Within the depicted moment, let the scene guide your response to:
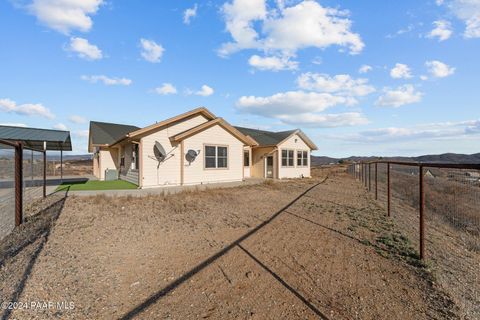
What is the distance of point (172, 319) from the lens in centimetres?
272

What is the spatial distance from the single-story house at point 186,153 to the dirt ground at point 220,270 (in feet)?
21.5

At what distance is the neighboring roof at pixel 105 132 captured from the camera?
19.3 m

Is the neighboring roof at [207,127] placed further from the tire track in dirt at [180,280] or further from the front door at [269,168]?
the tire track in dirt at [180,280]

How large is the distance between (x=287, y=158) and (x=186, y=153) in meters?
10.00

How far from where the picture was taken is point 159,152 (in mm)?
13391

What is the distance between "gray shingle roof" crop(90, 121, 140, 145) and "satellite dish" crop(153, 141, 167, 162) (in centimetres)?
813

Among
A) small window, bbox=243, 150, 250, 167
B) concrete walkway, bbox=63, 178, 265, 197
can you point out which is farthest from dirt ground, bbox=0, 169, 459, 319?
small window, bbox=243, 150, 250, 167

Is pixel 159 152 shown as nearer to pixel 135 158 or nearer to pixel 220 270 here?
pixel 135 158

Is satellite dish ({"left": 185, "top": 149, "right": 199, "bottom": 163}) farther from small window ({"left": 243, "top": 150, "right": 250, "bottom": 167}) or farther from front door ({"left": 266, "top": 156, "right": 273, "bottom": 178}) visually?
front door ({"left": 266, "top": 156, "right": 273, "bottom": 178})

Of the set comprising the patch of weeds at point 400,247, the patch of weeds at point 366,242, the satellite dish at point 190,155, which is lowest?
the patch of weeds at point 366,242

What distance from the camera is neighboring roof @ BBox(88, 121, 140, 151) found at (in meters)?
19.3

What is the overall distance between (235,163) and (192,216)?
9.37 meters

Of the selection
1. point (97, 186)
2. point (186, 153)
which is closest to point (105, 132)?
point (97, 186)

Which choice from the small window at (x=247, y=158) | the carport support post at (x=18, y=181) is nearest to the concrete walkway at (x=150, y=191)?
the carport support post at (x=18, y=181)
